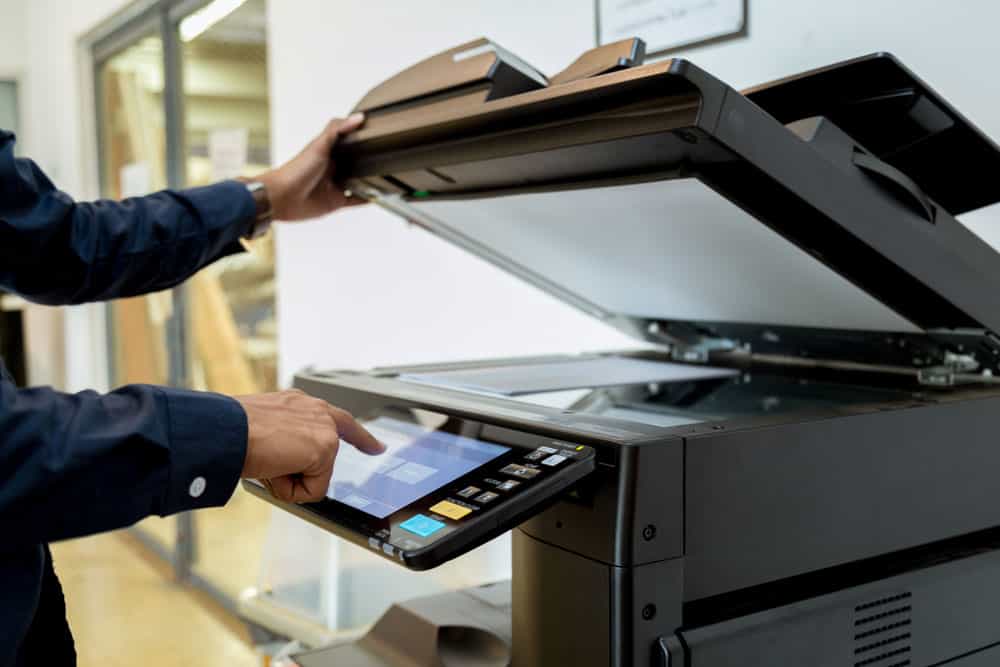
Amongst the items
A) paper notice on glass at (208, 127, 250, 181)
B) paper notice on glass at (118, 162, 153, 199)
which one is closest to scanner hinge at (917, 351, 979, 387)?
paper notice on glass at (208, 127, 250, 181)

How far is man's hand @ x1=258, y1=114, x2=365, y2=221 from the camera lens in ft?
3.68

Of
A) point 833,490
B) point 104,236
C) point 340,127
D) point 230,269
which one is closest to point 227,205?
point 104,236

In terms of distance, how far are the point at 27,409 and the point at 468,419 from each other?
1.12ft

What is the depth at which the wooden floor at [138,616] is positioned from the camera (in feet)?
9.35

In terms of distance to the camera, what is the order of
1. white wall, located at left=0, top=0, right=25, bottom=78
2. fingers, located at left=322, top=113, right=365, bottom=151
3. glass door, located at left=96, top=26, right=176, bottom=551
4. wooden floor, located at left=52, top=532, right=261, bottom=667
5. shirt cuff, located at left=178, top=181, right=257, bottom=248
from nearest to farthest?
fingers, located at left=322, top=113, right=365, bottom=151, shirt cuff, located at left=178, top=181, right=257, bottom=248, wooden floor, located at left=52, top=532, right=261, bottom=667, glass door, located at left=96, top=26, right=176, bottom=551, white wall, located at left=0, top=0, right=25, bottom=78

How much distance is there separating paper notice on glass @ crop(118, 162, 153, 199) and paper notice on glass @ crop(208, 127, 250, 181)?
76cm

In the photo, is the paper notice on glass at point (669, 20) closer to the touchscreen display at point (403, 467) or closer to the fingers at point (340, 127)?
the fingers at point (340, 127)

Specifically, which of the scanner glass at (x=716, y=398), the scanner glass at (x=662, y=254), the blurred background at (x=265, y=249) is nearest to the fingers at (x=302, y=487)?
the scanner glass at (x=716, y=398)

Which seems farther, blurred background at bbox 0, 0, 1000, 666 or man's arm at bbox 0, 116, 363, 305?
blurred background at bbox 0, 0, 1000, 666

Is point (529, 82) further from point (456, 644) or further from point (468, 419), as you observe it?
point (456, 644)

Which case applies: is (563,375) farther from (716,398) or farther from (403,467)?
(403,467)

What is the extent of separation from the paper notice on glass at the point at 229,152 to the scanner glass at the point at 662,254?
204cm

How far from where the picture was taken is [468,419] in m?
0.80

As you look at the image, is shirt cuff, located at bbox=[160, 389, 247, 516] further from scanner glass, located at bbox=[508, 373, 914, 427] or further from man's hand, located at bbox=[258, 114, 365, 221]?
man's hand, located at bbox=[258, 114, 365, 221]
